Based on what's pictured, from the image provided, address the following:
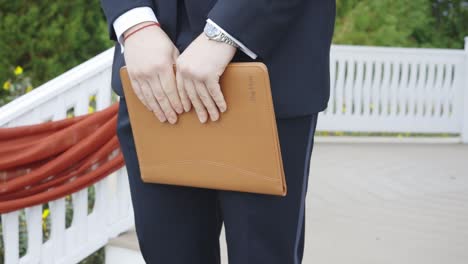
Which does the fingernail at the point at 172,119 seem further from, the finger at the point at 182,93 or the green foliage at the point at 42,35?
the green foliage at the point at 42,35

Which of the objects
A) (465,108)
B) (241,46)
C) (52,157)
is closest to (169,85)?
(241,46)

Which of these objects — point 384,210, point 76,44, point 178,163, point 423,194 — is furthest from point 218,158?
point 76,44

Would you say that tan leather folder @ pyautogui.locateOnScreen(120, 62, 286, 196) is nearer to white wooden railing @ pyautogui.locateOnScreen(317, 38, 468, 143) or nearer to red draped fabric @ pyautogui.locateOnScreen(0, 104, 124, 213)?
red draped fabric @ pyautogui.locateOnScreen(0, 104, 124, 213)

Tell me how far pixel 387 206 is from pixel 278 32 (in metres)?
2.79

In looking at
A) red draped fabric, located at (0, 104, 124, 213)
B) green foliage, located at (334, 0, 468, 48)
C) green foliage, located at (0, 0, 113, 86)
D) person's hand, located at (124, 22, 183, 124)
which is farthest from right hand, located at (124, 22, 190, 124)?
green foliage, located at (334, 0, 468, 48)

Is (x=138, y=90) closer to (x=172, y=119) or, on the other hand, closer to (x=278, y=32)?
(x=172, y=119)

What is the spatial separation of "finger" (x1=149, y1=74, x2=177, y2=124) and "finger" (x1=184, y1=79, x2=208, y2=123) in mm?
45

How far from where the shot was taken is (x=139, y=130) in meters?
1.25

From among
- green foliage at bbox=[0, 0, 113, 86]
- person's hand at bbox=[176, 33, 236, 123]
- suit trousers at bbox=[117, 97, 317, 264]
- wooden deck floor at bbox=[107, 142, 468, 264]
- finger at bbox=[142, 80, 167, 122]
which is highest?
person's hand at bbox=[176, 33, 236, 123]

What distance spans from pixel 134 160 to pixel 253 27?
38 centimetres

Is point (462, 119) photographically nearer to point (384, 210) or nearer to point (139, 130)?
point (384, 210)

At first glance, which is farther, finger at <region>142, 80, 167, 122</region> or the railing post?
the railing post

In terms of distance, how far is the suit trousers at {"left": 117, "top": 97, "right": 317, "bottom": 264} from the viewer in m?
1.21

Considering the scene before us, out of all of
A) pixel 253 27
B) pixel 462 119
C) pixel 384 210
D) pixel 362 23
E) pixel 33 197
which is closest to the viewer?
pixel 253 27
